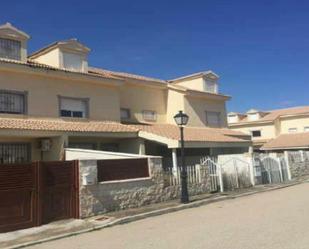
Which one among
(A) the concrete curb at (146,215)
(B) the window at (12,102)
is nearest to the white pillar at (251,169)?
(A) the concrete curb at (146,215)

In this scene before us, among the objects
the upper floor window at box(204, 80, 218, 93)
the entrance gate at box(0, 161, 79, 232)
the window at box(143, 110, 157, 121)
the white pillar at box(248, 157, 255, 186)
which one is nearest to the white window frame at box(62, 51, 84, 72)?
the window at box(143, 110, 157, 121)

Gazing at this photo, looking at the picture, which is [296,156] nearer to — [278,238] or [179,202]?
[179,202]

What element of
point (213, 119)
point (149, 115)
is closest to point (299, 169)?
point (213, 119)

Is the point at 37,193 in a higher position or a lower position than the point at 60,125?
lower

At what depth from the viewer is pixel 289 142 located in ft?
129

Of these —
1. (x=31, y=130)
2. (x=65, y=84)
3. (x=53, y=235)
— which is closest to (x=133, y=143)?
(x=65, y=84)

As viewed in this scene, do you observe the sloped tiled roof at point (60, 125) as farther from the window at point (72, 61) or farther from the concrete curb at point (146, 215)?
the concrete curb at point (146, 215)

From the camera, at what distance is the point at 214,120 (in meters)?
28.3

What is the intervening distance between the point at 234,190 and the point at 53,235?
10.2 meters

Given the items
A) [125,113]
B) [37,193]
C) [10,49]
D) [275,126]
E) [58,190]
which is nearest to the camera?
[37,193]

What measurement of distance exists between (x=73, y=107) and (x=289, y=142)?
26.4m

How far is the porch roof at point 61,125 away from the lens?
15.6 metres

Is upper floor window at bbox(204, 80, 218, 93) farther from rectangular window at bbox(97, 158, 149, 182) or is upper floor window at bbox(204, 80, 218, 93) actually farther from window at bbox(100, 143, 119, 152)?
rectangular window at bbox(97, 158, 149, 182)

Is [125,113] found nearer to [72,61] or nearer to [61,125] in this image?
[72,61]
